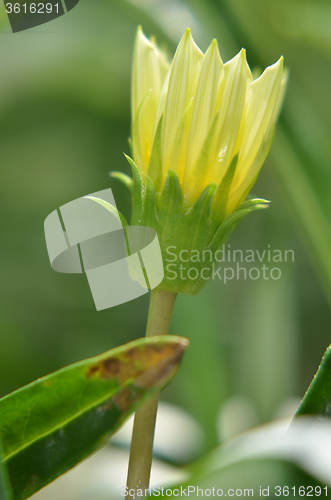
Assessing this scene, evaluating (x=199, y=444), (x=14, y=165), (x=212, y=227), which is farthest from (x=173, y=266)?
(x=14, y=165)

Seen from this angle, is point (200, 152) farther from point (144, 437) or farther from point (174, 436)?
point (174, 436)

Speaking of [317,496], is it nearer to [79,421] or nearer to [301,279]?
[79,421]

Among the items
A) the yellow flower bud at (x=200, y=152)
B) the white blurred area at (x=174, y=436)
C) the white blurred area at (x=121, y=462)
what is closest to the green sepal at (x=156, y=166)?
the yellow flower bud at (x=200, y=152)

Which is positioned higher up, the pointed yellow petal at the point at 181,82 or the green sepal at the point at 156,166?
the pointed yellow petal at the point at 181,82

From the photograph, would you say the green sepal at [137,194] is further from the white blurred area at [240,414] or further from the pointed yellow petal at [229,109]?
the white blurred area at [240,414]

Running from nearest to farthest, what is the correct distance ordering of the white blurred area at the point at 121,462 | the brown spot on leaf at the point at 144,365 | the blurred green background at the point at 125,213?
the brown spot on leaf at the point at 144,365 < the white blurred area at the point at 121,462 < the blurred green background at the point at 125,213

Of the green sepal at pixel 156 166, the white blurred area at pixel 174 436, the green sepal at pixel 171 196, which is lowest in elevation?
the white blurred area at pixel 174 436

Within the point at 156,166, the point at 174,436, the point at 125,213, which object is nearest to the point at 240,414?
the point at 174,436

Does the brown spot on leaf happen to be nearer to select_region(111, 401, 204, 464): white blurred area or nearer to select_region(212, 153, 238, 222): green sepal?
select_region(212, 153, 238, 222): green sepal
